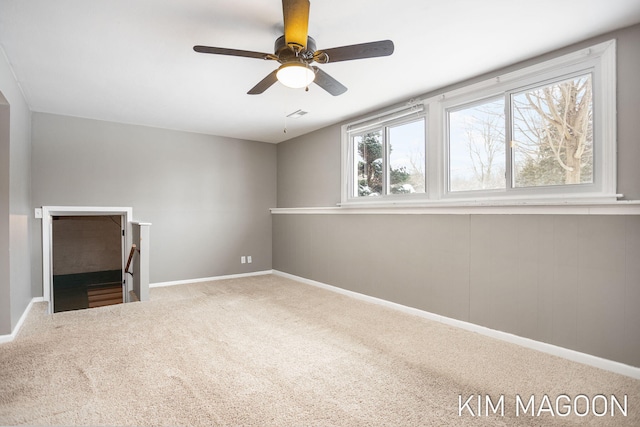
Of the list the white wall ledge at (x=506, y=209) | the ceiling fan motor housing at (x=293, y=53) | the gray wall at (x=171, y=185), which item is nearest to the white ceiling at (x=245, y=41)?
the ceiling fan motor housing at (x=293, y=53)

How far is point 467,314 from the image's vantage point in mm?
3125

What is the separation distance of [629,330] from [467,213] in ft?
4.54

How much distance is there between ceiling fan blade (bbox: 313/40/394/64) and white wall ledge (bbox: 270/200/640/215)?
67.5 inches

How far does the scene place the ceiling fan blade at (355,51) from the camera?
1.94m

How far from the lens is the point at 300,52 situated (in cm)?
208

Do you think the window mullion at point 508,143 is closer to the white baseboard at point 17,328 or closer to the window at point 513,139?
the window at point 513,139

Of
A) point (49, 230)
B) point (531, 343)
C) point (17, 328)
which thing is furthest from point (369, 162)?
point (49, 230)

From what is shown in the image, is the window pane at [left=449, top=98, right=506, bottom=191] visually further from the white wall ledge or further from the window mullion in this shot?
the white wall ledge

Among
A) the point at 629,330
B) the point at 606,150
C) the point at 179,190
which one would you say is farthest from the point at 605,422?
the point at 179,190

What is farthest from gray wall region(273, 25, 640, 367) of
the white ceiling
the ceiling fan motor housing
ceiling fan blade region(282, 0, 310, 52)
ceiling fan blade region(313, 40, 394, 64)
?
ceiling fan blade region(282, 0, 310, 52)

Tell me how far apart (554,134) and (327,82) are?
74.6 inches

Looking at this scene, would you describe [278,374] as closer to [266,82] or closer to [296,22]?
[266,82]

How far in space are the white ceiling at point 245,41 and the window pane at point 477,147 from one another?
14.7 inches

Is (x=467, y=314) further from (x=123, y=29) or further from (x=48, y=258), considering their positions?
(x=48, y=258)
